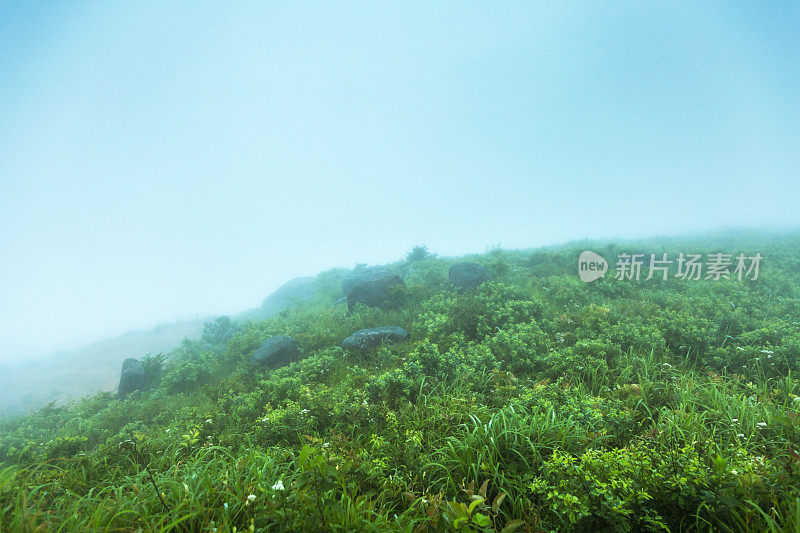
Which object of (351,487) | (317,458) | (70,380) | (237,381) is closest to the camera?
(317,458)

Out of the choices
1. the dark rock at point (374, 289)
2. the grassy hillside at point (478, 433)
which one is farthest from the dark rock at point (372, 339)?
the dark rock at point (374, 289)

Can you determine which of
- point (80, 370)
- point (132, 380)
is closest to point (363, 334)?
point (132, 380)

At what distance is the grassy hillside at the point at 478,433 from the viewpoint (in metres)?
2.49

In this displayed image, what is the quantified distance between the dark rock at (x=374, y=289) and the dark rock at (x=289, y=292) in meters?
13.8

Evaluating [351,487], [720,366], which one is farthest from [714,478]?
[720,366]

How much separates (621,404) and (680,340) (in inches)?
161

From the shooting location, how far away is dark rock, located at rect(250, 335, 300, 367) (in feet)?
31.9

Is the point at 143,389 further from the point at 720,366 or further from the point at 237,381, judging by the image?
the point at 720,366

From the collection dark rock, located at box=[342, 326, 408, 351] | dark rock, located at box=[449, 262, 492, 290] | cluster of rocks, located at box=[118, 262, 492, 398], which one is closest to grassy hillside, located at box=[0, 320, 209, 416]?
cluster of rocks, located at box=[118, 262, 492, 398]

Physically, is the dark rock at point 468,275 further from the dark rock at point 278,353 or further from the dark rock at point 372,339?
the dark rock at point 278,353

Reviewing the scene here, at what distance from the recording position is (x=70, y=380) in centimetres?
2103

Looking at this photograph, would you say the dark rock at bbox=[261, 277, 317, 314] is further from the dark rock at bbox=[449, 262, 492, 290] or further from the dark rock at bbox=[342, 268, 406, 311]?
the dark rock at bbox=[449, 262, 492, 290]

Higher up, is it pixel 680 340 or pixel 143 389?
pixel 680 340

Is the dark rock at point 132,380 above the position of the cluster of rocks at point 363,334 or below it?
below
